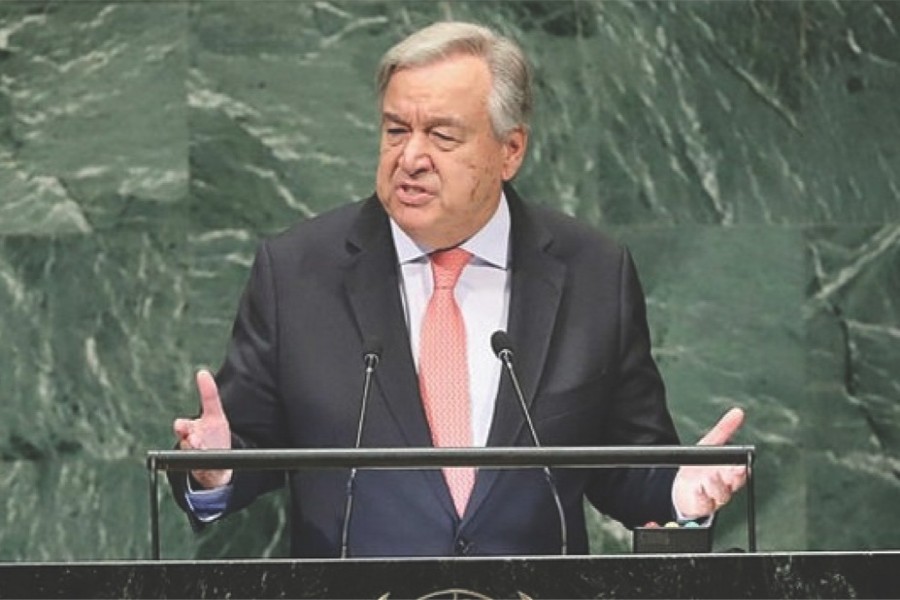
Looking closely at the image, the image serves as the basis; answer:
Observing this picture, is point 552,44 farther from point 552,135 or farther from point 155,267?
point 155,267

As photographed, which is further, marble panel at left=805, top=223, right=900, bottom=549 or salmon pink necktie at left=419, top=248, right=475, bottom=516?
marble panel at left=805, top=223, right=900, bottom=549

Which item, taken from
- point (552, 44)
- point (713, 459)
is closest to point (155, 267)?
point (552, 44)

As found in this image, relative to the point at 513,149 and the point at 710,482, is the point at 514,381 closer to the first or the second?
the point at 710,482

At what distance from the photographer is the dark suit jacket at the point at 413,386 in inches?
173

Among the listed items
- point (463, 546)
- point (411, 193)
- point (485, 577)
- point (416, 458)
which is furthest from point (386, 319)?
point (485, 577)

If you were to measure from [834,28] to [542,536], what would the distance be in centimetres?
190

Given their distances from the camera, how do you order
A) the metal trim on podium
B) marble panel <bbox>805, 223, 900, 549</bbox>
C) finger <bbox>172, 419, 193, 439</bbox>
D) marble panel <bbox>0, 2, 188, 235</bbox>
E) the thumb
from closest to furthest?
the metal trim on podium < finger <bbox>172, 419, 193, 439</bbox> < the thumb < marble panel <bbox>0, 2, 188, 235</bbox> < marble panel <bbox>805, 223, 900, 549</bbox>

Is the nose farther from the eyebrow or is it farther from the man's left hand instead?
the man's left hand

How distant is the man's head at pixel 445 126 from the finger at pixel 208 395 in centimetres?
63

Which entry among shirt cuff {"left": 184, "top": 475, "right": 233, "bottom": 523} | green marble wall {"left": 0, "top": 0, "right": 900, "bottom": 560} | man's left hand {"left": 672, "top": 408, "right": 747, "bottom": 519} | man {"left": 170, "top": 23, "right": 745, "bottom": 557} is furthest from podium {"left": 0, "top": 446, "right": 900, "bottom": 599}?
green marble wall {"left": 0, "top": 0, "right": 900, "bottom": 560}

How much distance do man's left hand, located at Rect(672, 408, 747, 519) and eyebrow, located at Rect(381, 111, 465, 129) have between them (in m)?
0.79

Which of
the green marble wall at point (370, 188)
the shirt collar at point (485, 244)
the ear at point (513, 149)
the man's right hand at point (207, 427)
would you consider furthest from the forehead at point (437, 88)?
the green marble wall at point (370, 188)

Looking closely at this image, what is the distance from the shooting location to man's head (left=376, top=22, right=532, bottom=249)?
14.8ft

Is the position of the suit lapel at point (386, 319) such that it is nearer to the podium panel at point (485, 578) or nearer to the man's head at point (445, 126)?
the man's head at point (445, 126)
